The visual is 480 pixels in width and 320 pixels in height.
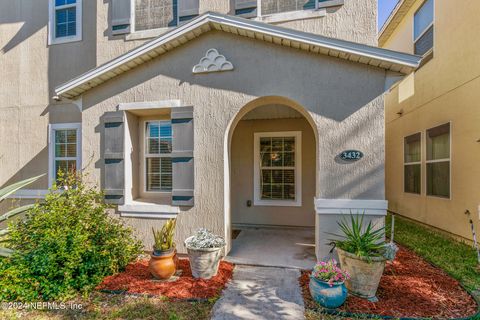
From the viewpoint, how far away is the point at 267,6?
5633mm

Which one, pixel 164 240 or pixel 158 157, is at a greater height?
pixel 158 157

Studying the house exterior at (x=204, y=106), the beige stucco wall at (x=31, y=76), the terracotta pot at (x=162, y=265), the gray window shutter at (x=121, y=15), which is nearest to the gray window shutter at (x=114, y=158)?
the house exterior at (x=204, y=106)

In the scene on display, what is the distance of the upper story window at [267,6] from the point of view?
17.9ft

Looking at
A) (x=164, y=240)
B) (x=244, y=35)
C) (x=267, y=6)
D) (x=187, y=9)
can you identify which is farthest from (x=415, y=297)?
(x=187, y=9)

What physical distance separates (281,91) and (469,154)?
4.90 metres

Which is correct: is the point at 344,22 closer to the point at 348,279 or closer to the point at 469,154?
the point at 469,154

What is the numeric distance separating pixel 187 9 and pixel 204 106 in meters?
2.93

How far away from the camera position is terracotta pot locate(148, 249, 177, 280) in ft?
13.1

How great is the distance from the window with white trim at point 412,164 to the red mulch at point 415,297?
14.2 feet

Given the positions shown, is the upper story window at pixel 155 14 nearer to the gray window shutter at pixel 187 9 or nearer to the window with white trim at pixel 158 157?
the gray window shutter at pixel 187 9

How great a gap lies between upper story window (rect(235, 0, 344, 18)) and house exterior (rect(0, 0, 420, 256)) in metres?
0.02

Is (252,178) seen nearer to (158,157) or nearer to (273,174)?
(273,174)

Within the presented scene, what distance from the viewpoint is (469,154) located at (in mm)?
5602

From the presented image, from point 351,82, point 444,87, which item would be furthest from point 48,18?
point 444,87
